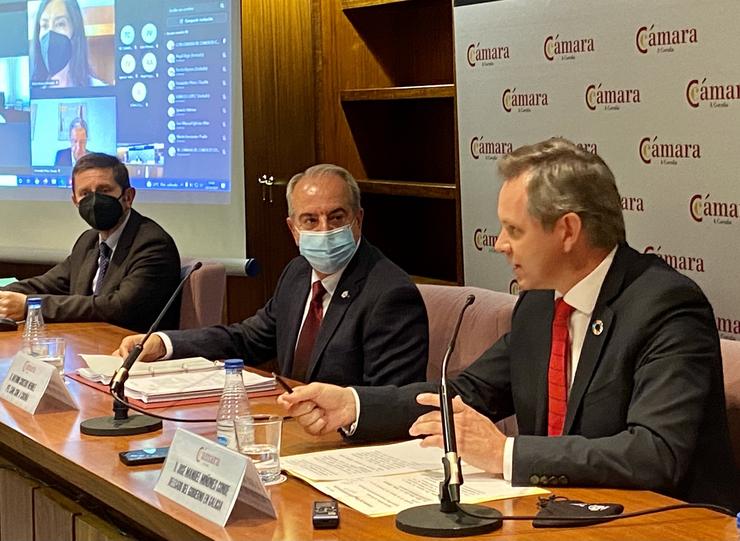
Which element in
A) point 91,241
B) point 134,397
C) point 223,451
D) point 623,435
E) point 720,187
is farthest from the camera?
point 91,241

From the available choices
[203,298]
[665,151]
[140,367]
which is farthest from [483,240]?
[140,367]

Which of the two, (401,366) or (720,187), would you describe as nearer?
(401,366)

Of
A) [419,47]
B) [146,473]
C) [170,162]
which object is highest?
[419,47]

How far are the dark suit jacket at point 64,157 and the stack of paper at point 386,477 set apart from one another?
13.7 feet

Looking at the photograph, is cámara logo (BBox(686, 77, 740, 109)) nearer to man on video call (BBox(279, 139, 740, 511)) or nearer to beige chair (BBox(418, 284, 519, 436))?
beige chair (BBox(418, 284, 519, 436))

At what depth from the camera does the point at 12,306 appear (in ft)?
12.9

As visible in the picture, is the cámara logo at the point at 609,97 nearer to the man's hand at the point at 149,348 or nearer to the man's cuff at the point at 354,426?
the man's hand at the point at 149,348

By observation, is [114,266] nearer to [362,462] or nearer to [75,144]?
[75,144]

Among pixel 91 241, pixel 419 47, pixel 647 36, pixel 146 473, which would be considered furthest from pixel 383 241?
pixel 146 473

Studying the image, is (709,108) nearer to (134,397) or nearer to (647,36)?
(647,36)

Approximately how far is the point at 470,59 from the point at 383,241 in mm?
1431

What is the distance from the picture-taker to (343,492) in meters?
1.89

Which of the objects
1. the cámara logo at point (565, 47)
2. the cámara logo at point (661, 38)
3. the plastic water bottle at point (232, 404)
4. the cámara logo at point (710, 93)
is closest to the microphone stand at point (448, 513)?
the plastic water bottle at point (232, 404)

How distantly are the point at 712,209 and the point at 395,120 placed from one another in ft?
8.56
